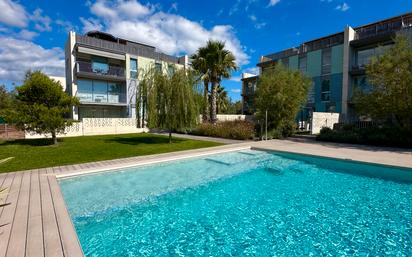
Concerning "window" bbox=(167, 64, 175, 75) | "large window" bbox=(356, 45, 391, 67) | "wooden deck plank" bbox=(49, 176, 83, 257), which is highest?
"large window" bbox=(356, 45, 391, 67)

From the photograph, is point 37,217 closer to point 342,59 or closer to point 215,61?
point 215,61

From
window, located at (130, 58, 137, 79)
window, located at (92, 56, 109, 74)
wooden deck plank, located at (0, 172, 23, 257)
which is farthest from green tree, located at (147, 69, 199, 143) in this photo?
window, located at (130, 58, 137, 79)

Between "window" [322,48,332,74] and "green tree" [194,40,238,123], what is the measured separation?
1081cm

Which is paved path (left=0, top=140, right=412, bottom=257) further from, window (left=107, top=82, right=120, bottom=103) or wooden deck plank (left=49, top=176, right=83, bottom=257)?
window (left=107, top=82, right=120, bottom=103)

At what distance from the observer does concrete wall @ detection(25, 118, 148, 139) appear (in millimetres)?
18575

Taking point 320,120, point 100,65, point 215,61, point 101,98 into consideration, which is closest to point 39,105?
point 101,98

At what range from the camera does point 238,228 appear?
171 inches

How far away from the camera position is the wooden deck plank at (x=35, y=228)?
287cm

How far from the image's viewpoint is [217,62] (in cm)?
2111

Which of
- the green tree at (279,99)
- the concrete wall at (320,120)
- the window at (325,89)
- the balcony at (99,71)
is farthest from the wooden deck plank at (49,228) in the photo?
the window at (325,89)

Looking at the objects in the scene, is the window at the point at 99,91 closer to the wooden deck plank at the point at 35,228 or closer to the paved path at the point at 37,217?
the paved path at the point at 37,217

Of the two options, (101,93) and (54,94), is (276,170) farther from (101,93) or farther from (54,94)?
(101,93)

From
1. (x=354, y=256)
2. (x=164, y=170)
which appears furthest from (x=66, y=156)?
(x=354, y=256)

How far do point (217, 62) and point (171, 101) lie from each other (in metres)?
10.1
